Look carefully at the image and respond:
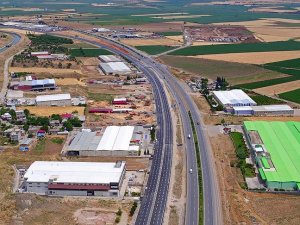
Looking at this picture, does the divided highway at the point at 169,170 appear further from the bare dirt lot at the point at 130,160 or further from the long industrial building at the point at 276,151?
the long industrial building at the point at 276,151

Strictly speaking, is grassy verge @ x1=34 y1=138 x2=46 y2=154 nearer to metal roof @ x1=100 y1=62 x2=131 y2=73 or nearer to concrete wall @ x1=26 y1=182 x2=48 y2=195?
concrete wall @ x1=26 y1=182 x2=48 y2=195

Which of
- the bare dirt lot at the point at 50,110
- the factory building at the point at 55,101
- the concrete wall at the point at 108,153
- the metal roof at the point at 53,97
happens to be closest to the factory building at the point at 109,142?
the concrete wall at the point at 108,153

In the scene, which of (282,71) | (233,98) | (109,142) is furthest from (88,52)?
(109,142)

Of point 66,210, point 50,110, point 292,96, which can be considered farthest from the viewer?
point 292,96

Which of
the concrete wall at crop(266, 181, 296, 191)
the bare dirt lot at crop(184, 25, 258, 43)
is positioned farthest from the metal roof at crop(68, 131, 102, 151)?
the bare dirt lot at crop(184, 25, 258, 43)

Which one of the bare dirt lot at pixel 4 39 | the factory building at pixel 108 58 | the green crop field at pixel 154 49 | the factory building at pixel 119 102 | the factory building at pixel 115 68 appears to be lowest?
the factory building at pixel 119 102

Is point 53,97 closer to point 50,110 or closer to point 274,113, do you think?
point 50,110

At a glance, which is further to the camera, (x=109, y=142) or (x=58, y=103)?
(x=58, y=103)
